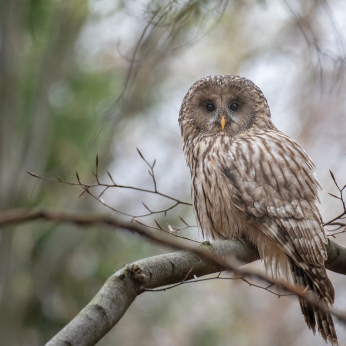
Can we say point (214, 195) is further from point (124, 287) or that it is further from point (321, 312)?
point (124, 287)

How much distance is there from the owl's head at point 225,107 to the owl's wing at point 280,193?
0.28 metres

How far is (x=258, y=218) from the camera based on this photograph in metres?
2.99

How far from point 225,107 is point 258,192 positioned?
2.74ft

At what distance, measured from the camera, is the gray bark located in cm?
166

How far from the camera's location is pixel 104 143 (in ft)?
26.8

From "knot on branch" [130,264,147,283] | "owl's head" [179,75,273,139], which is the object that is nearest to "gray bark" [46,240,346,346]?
"knot on branch" [130,264,147,283]

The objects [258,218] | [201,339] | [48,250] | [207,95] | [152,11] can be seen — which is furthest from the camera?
[201,339]

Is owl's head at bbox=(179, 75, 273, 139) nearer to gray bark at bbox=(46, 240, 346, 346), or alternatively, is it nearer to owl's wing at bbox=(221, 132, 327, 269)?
owl's wing at bbox=(221, 132, 327, 269)

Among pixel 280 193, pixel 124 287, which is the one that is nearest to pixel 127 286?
pixel 124 287

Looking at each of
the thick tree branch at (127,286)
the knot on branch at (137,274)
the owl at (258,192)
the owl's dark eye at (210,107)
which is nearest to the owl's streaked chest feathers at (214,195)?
the owl at (258,192)

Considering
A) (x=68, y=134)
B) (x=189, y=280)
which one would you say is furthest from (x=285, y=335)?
(x=189, y=280)

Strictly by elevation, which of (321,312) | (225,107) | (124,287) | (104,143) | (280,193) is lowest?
(124,287)

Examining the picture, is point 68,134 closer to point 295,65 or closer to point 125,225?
point 295,65

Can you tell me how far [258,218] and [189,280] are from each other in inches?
35.4
